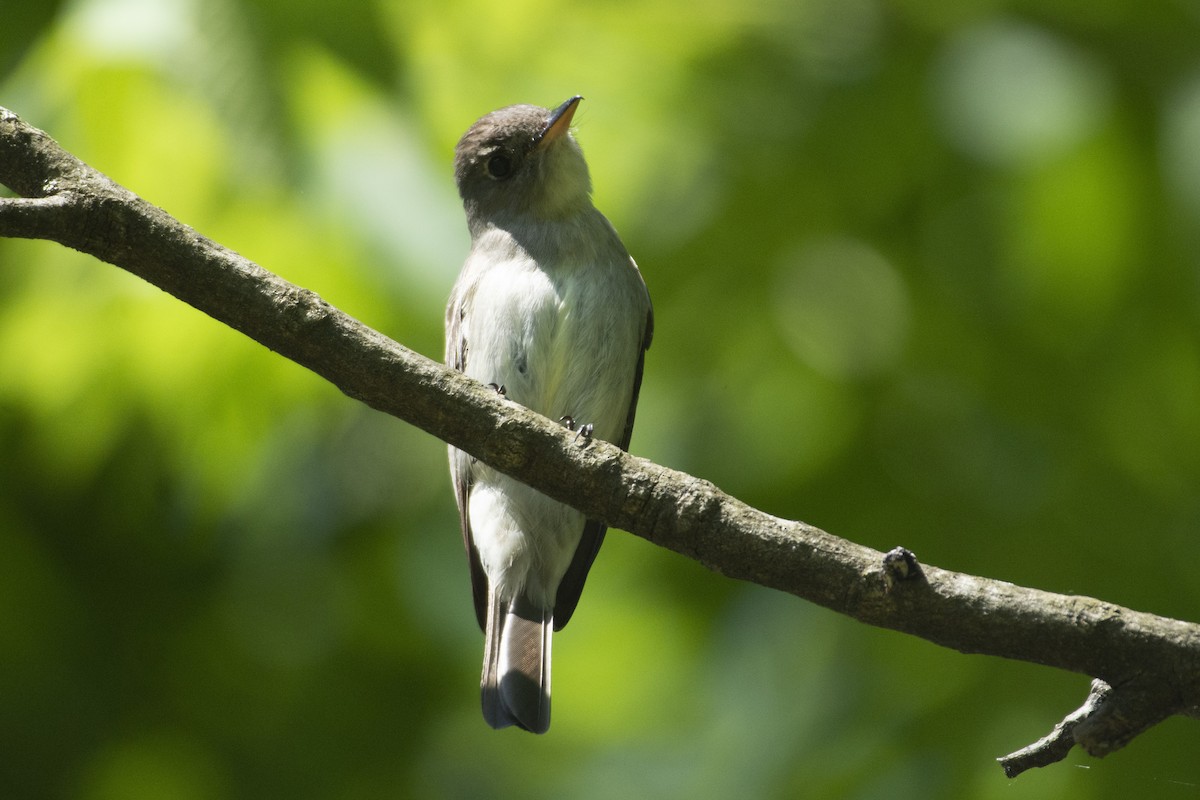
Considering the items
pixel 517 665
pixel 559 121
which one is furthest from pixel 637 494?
pixel 559 121

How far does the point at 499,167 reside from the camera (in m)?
4.88

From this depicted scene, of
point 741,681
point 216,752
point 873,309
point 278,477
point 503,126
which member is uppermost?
point 503,126

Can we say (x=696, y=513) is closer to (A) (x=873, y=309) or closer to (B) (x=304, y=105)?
(A) (x=873, y=309)

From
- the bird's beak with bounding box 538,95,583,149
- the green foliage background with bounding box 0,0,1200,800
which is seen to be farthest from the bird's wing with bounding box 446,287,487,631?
the bird's beak with bounding box 538,95,583,149

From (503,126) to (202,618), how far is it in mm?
2453

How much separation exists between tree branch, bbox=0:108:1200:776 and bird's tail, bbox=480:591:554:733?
1572 mm

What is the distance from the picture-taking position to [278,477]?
170 inches

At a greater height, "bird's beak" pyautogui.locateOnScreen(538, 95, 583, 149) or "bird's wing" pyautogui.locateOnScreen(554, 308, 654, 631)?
"bird's beak" pyautogui.locateOnScreen(538, 95, 583, 149)

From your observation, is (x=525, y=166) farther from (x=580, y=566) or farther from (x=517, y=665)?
(x=517, y=665)

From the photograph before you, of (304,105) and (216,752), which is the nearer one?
(304,105)

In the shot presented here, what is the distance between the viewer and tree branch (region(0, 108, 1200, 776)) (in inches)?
90.7

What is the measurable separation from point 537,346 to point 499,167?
0.95 metres

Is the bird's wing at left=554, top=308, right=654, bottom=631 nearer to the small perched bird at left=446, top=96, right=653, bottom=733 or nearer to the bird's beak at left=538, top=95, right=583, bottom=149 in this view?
the small perched bird at left=446, top=96, right=653, bottom=733

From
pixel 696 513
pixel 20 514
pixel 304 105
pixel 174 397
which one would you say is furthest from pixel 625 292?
pixel 20 514
